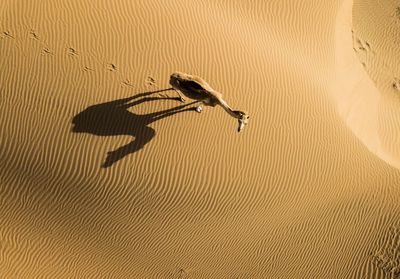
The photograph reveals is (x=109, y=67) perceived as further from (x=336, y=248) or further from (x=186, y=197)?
(x=336, y=248)

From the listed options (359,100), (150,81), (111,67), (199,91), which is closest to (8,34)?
(111,67)

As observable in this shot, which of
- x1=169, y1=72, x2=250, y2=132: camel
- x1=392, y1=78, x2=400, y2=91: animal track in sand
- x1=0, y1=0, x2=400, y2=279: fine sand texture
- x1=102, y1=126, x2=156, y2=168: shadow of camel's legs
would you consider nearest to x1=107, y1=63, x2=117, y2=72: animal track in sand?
x1=0, y1=0, x2=400, y2=279: fine sand texture

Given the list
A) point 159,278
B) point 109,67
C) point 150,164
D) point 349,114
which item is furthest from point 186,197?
point 349,114

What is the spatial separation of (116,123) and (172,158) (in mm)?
Answer: 1510

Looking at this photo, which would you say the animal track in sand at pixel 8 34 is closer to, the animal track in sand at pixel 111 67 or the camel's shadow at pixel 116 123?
the animal track in sand at pixel 111 67

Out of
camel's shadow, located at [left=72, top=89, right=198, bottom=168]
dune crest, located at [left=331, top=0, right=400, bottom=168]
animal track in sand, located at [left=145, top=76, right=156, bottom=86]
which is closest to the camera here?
camel's shadow, located at [left=72, top=89, right=198, bottom=168]

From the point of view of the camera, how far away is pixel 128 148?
8.50 metres

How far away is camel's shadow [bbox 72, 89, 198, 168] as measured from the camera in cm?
848

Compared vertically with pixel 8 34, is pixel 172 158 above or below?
below

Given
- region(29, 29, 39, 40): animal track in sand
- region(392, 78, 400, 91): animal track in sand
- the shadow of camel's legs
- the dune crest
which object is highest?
region(392, 78, 400, 91): animal track in sand

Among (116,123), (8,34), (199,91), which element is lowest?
(116,123)

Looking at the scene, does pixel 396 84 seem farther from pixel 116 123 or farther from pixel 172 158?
pixel 116 123

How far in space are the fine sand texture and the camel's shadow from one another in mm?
23

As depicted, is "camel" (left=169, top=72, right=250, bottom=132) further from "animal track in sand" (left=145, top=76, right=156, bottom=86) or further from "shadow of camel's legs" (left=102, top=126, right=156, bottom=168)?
"shadow of camel's legs" (left=102, top=126, right=156, bottom=168)
